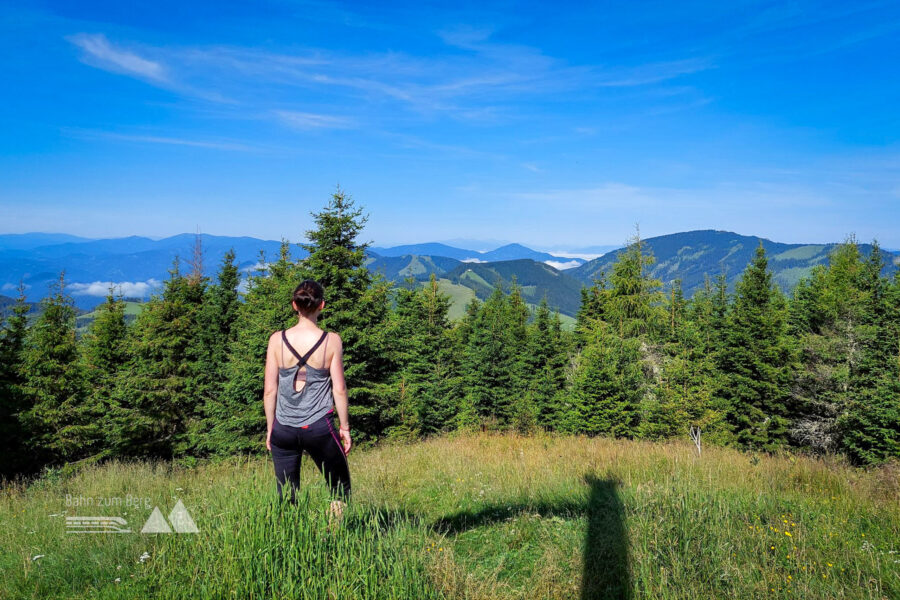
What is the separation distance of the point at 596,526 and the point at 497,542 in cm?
113

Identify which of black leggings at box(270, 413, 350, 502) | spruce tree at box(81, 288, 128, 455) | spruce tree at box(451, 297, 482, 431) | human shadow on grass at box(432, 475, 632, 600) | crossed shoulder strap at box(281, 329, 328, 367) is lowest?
spruce tree at box(451, 297, 482, 431)

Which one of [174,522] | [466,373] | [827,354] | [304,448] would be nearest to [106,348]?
[466,373]

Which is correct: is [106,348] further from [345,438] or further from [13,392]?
[345,438]

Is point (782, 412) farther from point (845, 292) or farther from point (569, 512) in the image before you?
point (569, 512)

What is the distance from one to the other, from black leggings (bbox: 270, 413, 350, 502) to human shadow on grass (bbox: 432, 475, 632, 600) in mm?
1330

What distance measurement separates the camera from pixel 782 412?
27094 millimetres

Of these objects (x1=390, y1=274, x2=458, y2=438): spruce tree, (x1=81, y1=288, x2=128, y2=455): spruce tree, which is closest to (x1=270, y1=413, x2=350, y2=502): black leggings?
(x1=390, y1=274, x2=458, y2=438): spruce tree

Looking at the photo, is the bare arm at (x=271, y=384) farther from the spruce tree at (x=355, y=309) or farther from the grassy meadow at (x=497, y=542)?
the spruce tree at (x=355, y=309)

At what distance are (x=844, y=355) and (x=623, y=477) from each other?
1064 inches

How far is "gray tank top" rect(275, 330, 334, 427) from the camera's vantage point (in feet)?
13.0

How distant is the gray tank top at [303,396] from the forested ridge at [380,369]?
439 inches

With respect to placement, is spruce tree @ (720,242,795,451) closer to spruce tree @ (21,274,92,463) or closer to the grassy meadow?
the grassy meadow

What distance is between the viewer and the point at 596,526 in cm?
489

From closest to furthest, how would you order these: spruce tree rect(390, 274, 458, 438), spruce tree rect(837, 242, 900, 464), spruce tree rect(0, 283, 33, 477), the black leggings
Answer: the black leggings < spruce tree rect(0, 283, 33, 477) < spruce tree rect(837, 242, 900, 464) < spruce tree rect(390, 274, 458, 438)
